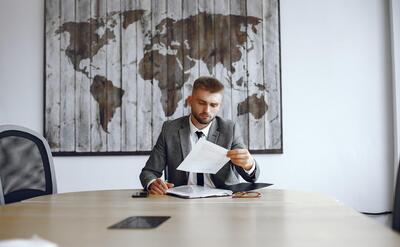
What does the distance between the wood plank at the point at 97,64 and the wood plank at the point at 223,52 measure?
2.92 ft

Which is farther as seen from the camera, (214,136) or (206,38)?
(206,38)

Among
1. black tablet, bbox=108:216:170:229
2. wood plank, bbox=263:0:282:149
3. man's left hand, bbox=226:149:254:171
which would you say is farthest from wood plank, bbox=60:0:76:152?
black tablet, bbox=108:216:170:229

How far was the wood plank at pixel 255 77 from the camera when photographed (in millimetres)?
3414

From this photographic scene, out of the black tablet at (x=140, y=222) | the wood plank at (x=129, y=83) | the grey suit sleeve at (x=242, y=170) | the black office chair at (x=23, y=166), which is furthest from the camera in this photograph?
the wood plank at (x=129, y=83)

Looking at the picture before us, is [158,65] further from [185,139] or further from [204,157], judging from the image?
[204,157]

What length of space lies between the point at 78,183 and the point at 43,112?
63cm

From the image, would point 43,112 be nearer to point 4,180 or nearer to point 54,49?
point 54,49

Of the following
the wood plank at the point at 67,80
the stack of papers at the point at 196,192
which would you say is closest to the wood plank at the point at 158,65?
the wood plank at the point at 67,80

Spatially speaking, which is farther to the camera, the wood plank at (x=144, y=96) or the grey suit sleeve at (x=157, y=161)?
the wood plank at (x=144, y=96)

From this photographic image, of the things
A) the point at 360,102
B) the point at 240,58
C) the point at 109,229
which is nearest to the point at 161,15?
the point at 240,58

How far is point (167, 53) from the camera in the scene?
3.49 meters

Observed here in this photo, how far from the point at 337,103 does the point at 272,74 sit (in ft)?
1.77

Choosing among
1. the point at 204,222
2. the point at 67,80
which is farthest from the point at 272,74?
the point at 204,222

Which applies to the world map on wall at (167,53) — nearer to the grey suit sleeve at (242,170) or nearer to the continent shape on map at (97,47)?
the continent shape on map at (97,47)
